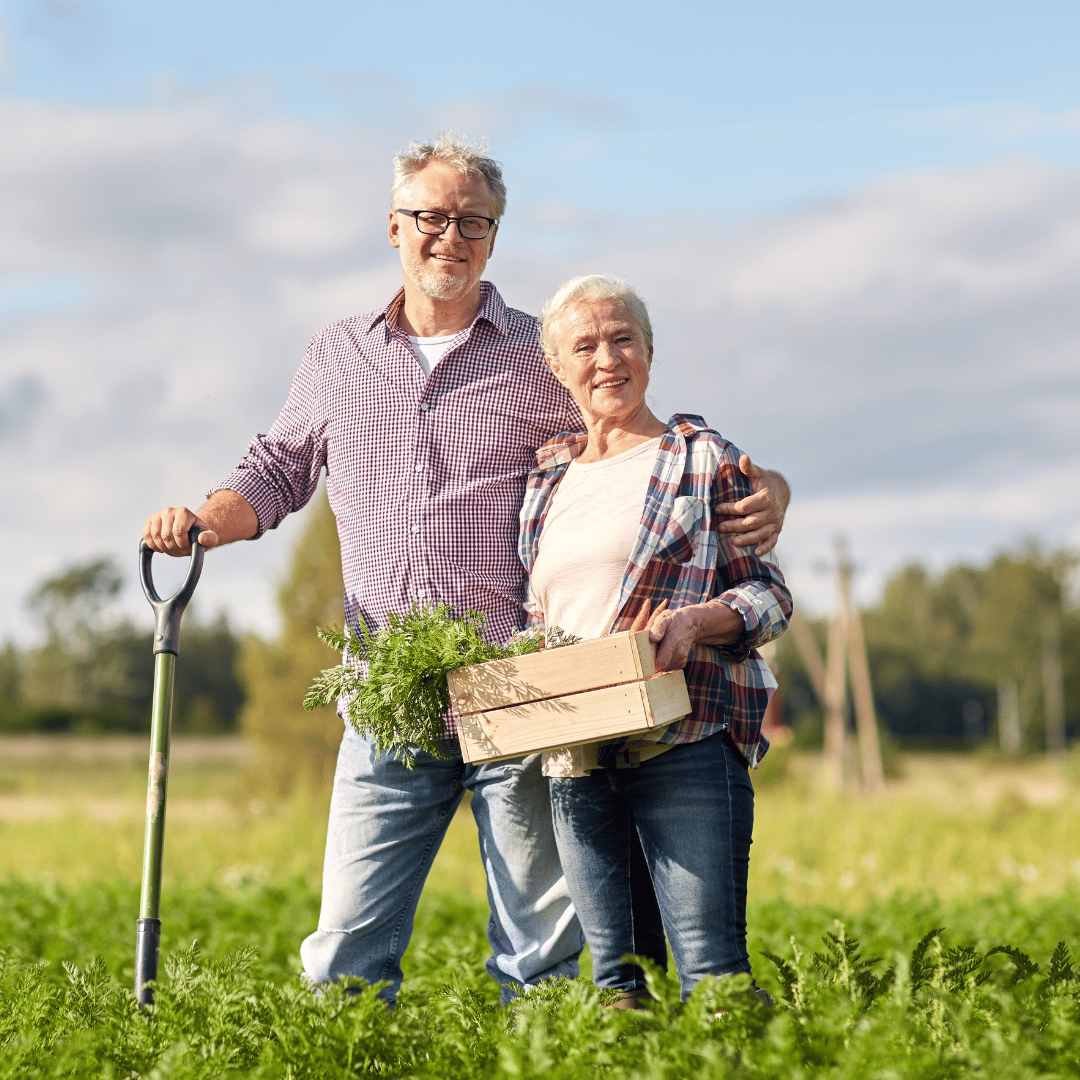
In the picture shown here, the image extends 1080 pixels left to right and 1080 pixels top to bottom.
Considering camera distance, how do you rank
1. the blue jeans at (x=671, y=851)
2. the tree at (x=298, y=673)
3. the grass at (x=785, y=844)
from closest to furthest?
the blue jeans at (x=671, y=851) < the grass at (x=785, y=844) < the tree at (x=298, y=673)

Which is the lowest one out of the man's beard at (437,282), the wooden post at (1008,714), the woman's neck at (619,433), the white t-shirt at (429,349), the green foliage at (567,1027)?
the wooden post at (1008,714)

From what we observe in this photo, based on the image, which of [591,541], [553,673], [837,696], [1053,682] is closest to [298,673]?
[591,541]

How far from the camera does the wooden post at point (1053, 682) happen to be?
5738 centimetres

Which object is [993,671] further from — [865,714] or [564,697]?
[564,697]

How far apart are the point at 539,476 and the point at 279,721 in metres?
11.4

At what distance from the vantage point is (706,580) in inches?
116

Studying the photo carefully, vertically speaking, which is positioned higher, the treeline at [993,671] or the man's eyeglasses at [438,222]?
the man's eyeglasses at [438,222]

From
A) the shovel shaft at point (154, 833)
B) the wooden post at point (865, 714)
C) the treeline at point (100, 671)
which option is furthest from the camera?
the treeline at point (100, 671)

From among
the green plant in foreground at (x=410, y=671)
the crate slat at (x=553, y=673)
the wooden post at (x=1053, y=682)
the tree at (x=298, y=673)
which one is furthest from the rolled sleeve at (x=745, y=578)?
the wooden post at (x=1053, y=682)

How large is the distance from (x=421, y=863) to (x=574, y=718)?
85 centimetres

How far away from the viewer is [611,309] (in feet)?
10.2

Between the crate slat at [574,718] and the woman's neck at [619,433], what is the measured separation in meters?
0.65

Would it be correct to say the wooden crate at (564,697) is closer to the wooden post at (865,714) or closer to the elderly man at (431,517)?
the elderly man at (431,517)

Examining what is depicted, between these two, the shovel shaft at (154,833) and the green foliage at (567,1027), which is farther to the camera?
the shovel shaft at (154,833)
